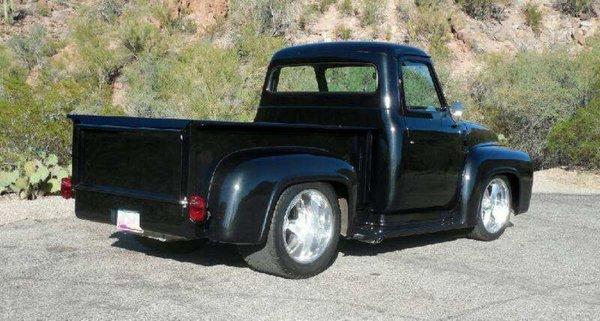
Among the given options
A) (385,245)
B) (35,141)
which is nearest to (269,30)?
(35,141)

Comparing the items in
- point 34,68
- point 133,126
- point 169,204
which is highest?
point 133,126

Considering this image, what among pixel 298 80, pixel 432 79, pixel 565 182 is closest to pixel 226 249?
pixel 432 79

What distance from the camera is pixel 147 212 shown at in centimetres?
528

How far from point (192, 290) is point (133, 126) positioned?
49.4 inches

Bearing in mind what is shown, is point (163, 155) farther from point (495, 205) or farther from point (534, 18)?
point (534, 18)

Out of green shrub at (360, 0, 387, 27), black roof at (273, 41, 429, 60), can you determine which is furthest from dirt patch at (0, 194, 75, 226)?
green shrub at (360, 0, 387, 27)

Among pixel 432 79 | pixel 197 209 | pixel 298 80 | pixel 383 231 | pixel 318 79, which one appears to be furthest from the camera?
pixel 298 80

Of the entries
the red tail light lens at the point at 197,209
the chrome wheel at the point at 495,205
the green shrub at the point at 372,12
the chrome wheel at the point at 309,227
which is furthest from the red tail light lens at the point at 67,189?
the green shrub at the point at 372,12

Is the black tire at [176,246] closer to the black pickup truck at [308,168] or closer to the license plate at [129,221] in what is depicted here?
the black pickup truck at [308,168]

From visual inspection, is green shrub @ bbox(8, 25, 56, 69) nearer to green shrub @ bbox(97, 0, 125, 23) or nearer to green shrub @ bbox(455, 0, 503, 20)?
green shrub @ bbox(97, 0, 125, 23)

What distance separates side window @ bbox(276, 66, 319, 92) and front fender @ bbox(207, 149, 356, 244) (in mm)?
2089

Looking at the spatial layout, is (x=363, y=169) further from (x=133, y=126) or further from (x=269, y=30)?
(x=269, y=30)

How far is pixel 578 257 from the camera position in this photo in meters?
6.92

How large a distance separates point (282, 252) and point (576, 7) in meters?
34.9
